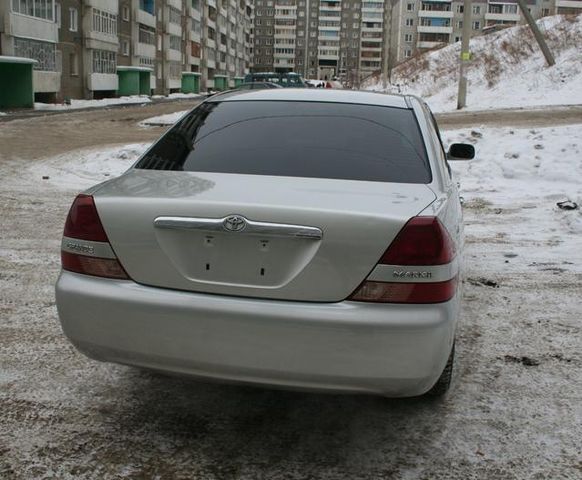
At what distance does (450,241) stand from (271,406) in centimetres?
129

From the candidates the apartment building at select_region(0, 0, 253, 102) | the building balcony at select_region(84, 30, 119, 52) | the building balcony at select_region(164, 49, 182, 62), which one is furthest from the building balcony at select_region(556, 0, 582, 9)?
the building balcony at select_region(84, 30, 119, 52)

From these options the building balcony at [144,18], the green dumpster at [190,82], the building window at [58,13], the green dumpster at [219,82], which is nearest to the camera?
the building window at [58,13]

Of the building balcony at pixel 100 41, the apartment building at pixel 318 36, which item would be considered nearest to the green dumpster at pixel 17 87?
the building balcony at pixel 100 41

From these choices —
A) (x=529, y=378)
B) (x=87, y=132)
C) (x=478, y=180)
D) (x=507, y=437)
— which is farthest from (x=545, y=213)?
(x=87, y=132)

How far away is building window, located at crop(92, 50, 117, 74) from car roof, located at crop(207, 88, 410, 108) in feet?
154

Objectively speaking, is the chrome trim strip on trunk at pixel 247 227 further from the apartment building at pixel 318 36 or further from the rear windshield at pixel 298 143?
the apartment building at pixel 318 36

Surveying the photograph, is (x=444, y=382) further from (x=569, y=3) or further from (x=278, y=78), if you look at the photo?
(x=569, y=3)

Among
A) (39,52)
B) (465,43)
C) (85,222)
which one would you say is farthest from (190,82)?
(85,222)

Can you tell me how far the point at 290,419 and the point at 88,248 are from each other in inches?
50.3

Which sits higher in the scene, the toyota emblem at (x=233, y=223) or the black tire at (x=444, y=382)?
the toyota emblem at (x=233, y=223)

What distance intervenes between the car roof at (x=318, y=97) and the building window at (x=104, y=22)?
47.0 meters

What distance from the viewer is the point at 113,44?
168ft

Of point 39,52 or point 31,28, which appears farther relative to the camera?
point 39,52

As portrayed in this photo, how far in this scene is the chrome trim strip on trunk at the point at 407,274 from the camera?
105 inches
